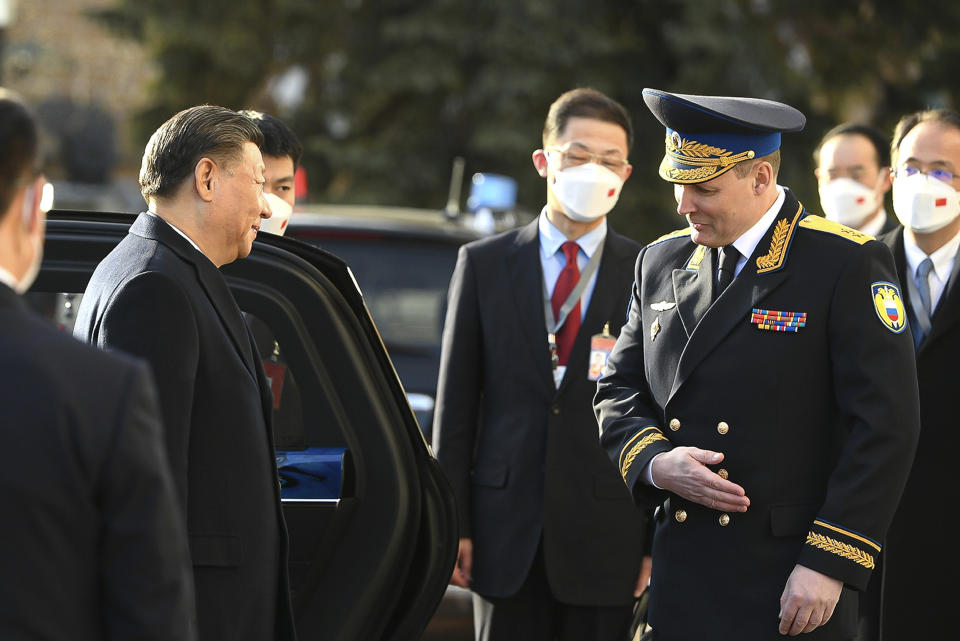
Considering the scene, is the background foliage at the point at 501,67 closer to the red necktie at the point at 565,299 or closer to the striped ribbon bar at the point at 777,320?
the red necktie at the point at 565,299

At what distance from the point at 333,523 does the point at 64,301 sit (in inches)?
36.2

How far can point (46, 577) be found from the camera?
1.82 meters

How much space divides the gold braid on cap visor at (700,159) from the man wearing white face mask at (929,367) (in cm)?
116

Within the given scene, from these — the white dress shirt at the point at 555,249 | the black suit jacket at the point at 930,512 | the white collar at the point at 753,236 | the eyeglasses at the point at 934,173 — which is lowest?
the black suit jacket at the point at 930,512

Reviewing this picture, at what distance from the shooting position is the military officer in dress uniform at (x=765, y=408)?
109 inches

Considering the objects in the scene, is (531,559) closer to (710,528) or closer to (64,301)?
(710,528)

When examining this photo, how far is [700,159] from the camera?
2.97 meters

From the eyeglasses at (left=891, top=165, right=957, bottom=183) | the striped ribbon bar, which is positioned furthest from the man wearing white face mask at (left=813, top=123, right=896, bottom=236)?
the striped ribbon bar

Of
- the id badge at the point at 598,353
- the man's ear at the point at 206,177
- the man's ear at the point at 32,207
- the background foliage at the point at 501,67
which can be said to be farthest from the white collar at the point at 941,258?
the background foliage at the point at 501,67

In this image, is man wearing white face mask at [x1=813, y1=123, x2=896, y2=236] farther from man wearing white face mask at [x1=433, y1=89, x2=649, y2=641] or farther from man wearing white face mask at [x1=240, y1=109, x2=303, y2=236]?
man wearing white face mask at [x1=240, y1=109, x2=303, y2=236]

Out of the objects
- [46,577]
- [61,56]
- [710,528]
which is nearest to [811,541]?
[710,528]

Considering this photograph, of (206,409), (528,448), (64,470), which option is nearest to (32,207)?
(64,470)

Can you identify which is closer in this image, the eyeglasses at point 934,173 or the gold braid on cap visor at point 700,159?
the gold braid on cap visor at point 700,159

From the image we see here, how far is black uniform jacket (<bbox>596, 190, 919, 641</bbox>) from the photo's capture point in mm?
2771
